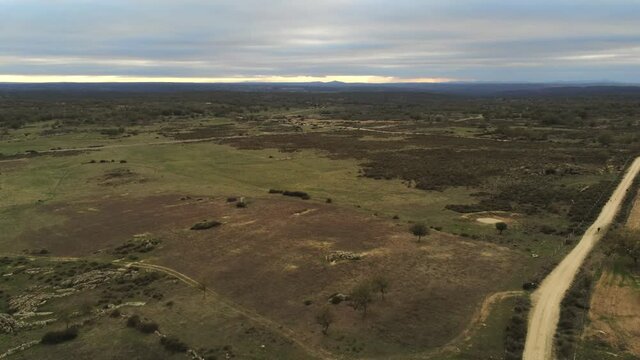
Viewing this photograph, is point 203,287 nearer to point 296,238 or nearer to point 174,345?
point 174,345

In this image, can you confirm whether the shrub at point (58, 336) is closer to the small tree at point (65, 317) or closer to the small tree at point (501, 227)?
the small tree at point (65, 317)

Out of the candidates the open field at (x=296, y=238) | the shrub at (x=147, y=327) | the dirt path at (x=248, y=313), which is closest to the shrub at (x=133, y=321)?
the shrub at (x=147, y=327)

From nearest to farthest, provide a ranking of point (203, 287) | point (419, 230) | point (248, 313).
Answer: point (248, 313) < point (203, 287) < point (419, 230)

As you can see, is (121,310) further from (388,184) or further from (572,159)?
(572,159)

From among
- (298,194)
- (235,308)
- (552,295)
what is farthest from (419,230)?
(298,194)

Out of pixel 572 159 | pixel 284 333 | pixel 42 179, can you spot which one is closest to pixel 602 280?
pixel 284 333
